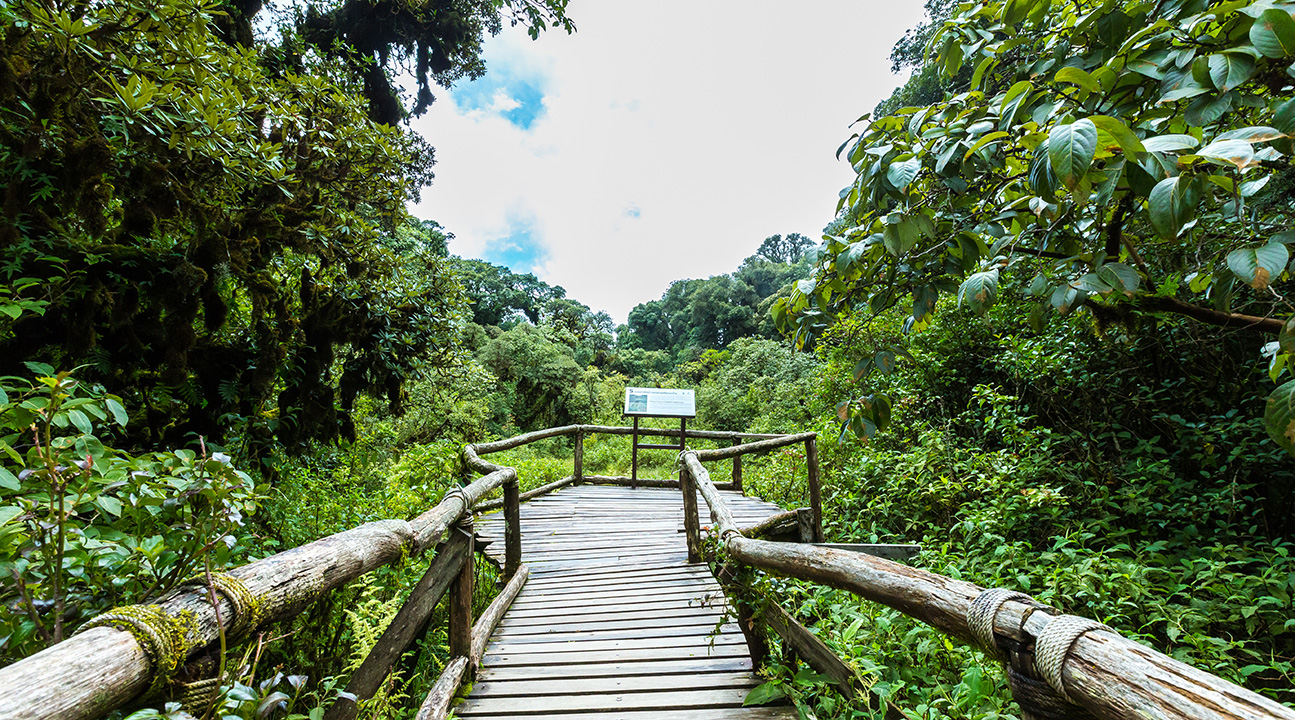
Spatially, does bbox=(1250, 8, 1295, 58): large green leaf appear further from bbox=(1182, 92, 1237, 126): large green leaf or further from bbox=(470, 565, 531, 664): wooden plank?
bbox=(470, 565, 531, 664): wooden plank

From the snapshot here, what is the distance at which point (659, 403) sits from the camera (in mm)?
7598

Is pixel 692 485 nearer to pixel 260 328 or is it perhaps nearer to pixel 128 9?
pixel 260 328

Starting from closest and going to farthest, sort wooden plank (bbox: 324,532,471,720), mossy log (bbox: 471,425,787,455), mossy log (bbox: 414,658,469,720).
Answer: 1. wooden plank (bbox: 324,532,471,720)
2. mossy log (bbox: 414,658,469,720)
3. mossy log (bbox: 471,425,787,455)

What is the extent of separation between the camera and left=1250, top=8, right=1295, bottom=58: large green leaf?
92 centimetres

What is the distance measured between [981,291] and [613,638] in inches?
110

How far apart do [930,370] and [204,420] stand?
7500 mm

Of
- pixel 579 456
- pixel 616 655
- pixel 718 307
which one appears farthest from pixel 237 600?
pixel 718 307

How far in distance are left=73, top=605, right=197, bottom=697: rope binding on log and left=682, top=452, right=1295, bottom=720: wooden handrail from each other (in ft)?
5.35

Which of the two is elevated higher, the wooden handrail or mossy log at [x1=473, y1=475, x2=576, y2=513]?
the wooden handrail

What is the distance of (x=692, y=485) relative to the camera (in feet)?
14.1

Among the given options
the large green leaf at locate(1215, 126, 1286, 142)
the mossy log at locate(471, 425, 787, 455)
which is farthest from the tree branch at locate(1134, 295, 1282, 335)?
the mossy log at locate(471, 425, 787, 455)

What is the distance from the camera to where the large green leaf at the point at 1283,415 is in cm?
108

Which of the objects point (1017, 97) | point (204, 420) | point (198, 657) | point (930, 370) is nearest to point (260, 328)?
point (204, 420)

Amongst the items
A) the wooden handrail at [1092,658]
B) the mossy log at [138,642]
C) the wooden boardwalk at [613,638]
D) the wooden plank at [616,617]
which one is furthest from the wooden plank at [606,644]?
the mossy log at [138,642]
